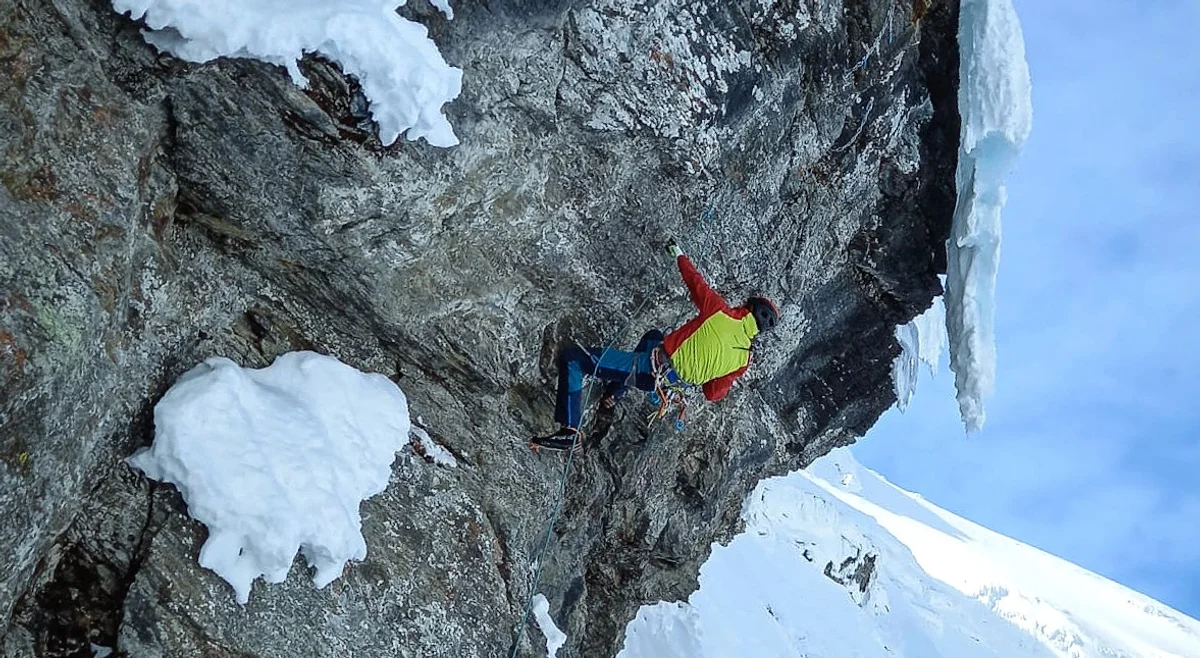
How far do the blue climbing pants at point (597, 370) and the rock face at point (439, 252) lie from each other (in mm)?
435

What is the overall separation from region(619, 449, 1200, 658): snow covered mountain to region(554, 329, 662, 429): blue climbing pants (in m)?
6.68

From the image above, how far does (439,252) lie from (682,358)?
2.39 m

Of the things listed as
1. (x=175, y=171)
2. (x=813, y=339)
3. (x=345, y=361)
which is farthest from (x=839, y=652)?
(x=175, y=171)

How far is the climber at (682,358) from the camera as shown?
773cm

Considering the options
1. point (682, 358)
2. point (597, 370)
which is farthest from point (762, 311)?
point (597, 370)

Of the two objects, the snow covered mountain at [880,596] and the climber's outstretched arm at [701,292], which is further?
the snow covered mountain at [880,596]

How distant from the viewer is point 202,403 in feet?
20.6

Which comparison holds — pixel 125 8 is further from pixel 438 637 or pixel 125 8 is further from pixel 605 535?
pixel 605 535

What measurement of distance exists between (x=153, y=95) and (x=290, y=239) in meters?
1.37

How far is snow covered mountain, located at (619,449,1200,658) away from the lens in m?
24.1

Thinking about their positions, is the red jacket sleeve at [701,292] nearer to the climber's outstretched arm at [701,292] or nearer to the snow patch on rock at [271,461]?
the climber's outstretched arm at [701,292]

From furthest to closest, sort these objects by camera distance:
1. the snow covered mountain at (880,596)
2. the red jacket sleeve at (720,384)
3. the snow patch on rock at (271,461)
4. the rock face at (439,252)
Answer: the snow covered mountain at (880,596) → the red jacket sleeve at (720,384) → the snow patch on rock at (271,461) → the rock face at (439,252)

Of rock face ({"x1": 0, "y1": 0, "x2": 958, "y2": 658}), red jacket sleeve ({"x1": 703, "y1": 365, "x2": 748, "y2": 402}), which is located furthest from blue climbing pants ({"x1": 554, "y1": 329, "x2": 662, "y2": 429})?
red jacket sleeve ({"x1": 703, "y1": 365, "x2": 748, "y2": 402})

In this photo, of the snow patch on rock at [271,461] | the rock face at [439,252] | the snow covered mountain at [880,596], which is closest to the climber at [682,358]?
the rock face at [439,252]
